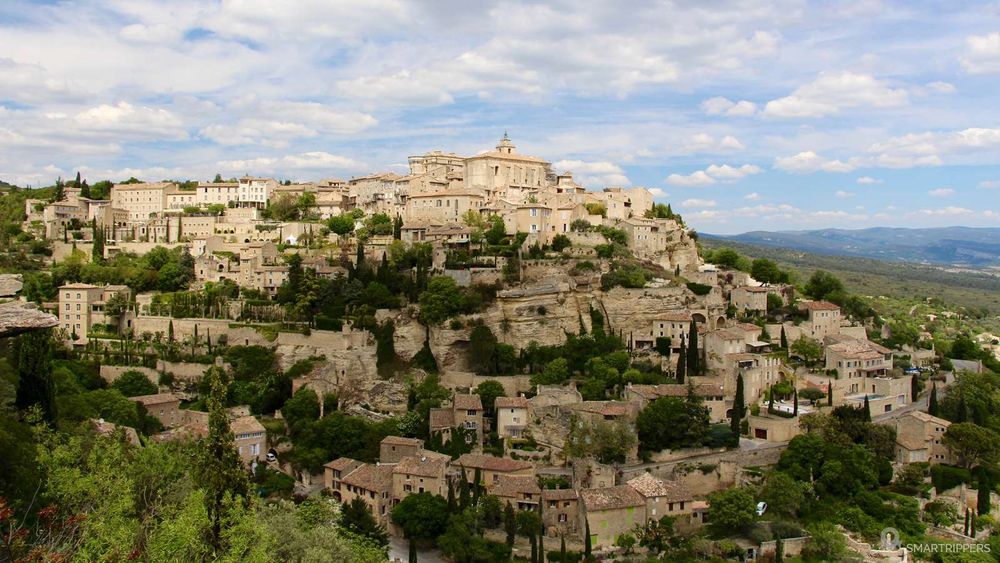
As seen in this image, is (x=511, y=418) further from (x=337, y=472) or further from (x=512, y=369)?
(x=337, y=472)

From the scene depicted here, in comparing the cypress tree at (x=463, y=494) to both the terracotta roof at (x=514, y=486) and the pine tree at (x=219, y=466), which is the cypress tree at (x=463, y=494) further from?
the pine tree at (x=219, y=466)

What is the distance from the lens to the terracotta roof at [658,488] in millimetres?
32156

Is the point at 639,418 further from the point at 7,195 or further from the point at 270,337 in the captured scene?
the point at 7,195

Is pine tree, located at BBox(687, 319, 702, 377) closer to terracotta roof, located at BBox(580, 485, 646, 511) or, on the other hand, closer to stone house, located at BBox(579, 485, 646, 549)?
terracotta roof, located at BBox(580, 485, 646, 511)

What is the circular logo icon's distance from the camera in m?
31.2

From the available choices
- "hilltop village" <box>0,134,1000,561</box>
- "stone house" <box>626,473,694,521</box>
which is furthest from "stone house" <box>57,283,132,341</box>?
"stone house" <box>626,473,694,521</box>

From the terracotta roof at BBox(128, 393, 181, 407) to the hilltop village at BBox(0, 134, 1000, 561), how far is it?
0.59 ft

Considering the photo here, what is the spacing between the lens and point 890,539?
31453 mm

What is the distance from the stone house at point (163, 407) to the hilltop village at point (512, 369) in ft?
0.53

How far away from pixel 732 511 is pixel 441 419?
45.1 feet

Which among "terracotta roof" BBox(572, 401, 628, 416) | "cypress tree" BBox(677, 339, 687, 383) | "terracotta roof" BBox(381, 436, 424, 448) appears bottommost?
"terracotta roof" BBox(381, 436, 424, 448)

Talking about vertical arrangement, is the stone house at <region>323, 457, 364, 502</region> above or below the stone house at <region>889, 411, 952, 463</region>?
below

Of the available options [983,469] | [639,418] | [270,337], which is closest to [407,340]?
[270,337]

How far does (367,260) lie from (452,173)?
15.8 m
